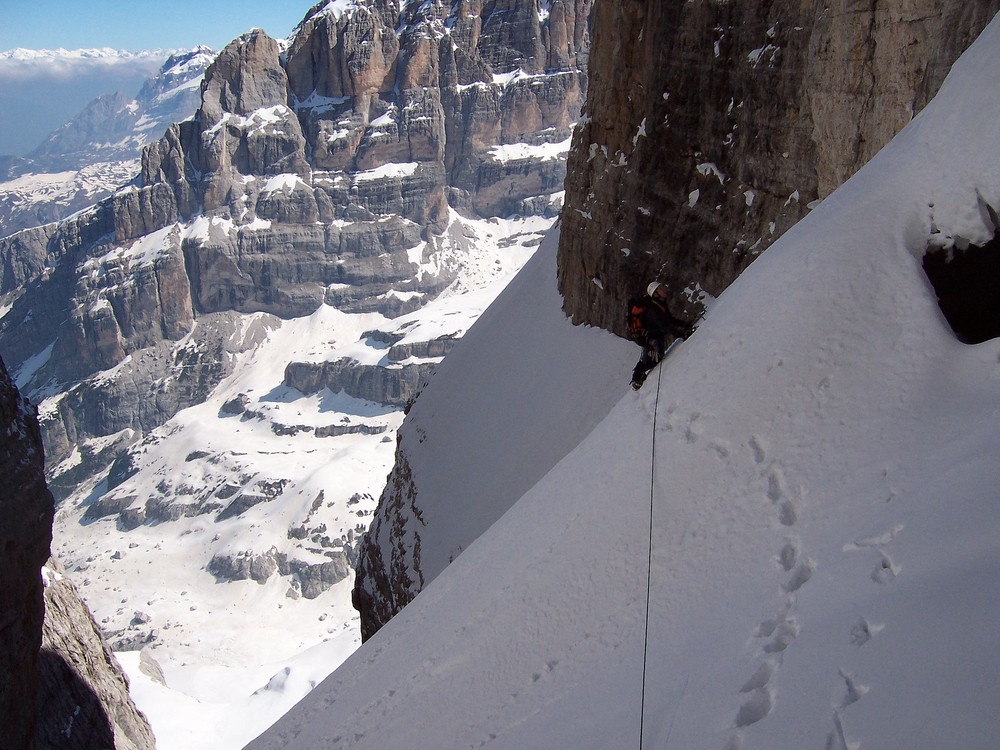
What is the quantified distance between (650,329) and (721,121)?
27.1 ft

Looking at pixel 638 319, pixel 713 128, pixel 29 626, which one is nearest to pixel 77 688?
pixel 29 626

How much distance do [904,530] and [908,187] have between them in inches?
152

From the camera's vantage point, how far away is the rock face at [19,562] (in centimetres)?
1325

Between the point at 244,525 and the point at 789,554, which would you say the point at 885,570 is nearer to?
the point at 789,554

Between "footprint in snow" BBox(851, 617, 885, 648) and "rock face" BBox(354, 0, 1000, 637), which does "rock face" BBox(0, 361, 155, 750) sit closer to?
"rock face" BBox(354, 0, 1000, 637)

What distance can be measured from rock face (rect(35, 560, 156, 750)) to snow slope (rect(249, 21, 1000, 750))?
990 centimetres

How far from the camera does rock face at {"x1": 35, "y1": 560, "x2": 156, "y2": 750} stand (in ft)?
53.5

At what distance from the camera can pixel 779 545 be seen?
Result: 6500 millimetres

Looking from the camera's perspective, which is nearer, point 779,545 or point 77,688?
point 779,545

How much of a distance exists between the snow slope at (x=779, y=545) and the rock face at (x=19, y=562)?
276 inches

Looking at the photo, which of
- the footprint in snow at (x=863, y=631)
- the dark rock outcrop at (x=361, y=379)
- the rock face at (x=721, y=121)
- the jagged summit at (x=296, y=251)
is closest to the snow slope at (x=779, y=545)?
the footprint in snow at (x=863, y=631)

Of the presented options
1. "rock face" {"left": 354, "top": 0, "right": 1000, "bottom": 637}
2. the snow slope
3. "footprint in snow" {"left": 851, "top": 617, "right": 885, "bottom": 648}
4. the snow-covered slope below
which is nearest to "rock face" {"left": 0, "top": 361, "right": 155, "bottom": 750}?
the snow slope

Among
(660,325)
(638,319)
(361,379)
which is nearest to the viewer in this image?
(660,325)

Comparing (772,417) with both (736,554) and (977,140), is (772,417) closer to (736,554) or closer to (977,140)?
(736,554)
